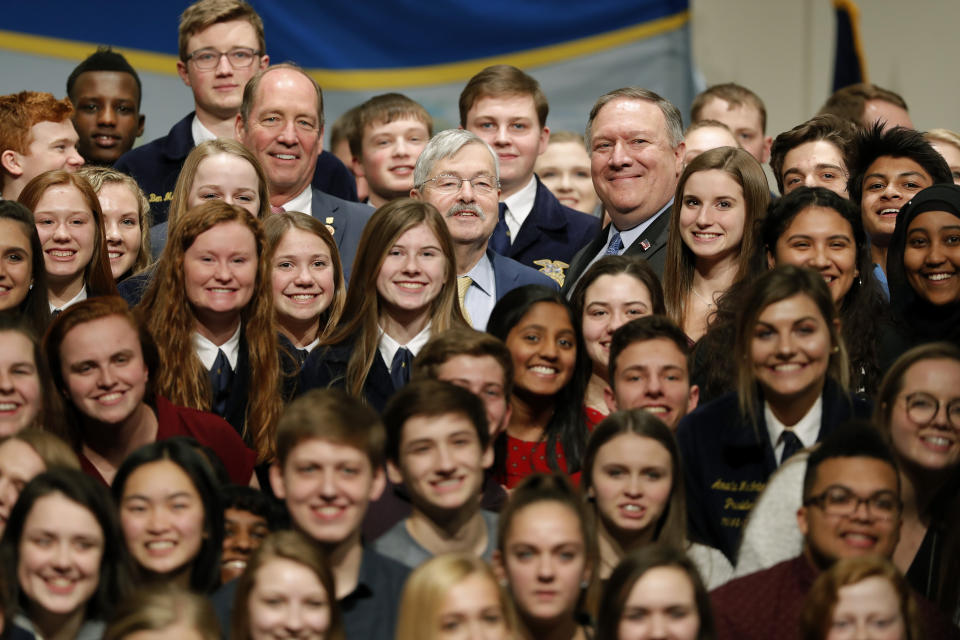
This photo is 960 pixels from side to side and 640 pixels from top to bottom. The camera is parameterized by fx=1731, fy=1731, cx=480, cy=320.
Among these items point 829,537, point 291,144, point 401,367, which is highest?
point 291,144

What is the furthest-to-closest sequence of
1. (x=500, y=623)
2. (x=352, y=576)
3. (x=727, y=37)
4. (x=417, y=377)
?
(x=727, y=37) → (x=417, y=377) → (x=352, y=576) → (x=500, y=623)

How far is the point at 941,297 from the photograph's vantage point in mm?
5598

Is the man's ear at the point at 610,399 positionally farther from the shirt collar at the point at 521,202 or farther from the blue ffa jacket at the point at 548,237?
the shirt collar at the point at 521,202

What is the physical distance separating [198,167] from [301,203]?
0.60m

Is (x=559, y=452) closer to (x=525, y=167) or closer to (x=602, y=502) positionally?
(x=602, y=502)

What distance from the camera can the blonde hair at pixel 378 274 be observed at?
18.9 ft

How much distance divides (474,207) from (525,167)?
3.13ft

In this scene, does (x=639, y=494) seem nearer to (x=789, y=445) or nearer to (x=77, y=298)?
(x=789, y=445)

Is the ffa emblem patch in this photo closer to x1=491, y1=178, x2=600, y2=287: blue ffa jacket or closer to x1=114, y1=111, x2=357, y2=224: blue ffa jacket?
x1=491, y1=178, x2=600, y2=287: blue ffa jacket

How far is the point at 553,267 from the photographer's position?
6.86 metres

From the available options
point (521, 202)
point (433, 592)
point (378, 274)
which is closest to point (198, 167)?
point (378, 274)

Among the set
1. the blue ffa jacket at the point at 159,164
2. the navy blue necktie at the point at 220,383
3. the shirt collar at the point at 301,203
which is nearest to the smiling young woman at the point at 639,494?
the navy blue necktie at the point at 220,383

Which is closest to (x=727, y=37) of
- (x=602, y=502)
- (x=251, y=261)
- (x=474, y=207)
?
(x=474, y=207)

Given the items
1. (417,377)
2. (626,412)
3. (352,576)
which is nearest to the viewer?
(352,576)
